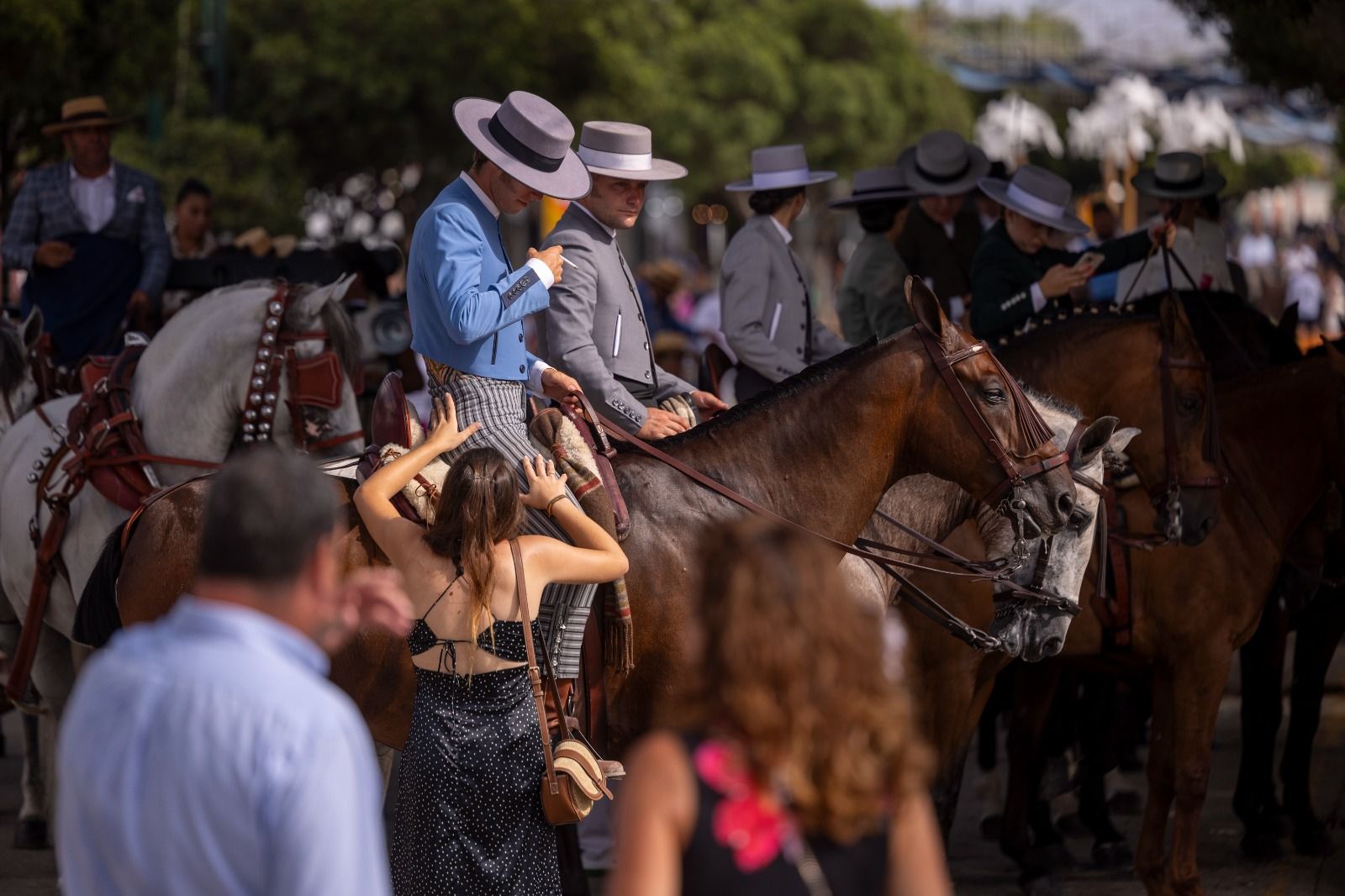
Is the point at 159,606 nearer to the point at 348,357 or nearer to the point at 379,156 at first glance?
the point at 348,357

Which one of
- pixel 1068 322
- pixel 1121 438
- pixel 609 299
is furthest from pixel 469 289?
pixel 1068 322

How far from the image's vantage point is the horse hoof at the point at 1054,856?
7.64 meters

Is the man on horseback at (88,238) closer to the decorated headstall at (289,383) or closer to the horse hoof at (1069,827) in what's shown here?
the decorated headstall at (289,383)

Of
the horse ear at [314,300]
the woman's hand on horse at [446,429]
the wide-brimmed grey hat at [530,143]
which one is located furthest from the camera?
the horse ear at [314,300]

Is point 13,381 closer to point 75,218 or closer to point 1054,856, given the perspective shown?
point 75,218

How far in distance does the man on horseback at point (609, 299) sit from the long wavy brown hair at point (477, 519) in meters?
1.40

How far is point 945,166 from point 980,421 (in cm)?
440

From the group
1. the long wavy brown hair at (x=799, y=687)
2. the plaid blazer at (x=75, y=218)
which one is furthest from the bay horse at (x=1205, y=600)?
the plaid blazer at (x=75, y=218)

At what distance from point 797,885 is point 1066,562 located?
158 inches

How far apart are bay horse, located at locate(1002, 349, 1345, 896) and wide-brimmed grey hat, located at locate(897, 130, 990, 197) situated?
8.30 feet

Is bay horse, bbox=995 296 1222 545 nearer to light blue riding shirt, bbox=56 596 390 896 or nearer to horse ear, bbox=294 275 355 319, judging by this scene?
horse ear, bbox=294 275 355 319

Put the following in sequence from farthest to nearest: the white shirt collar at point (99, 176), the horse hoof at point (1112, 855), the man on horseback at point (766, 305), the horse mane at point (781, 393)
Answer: the white shirt collar at point (99, 176)
the horse hoof at point (1112, 855)
the man on horseback at point (766, 305)
the horse mane at point (781, 393)

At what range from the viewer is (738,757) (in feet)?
8.47

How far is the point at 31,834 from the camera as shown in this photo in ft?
25.7
